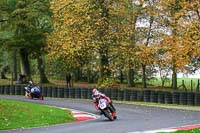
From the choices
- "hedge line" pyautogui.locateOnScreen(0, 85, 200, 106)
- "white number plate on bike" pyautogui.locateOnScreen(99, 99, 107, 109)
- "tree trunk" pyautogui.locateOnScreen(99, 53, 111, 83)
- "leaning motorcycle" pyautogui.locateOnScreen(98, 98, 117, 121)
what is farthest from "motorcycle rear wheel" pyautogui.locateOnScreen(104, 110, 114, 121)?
"tree trunk" pyautogui.locateOnScreen(99, 53, 111, 83)

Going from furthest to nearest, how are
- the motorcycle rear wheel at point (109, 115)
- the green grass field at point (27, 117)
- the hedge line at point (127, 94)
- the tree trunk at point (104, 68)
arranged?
the tree trunk at point (104, 68), the hedge line at point (127, 94), the motorcycle rear wheel at point (109, 115), the green grass field at point (27, 117)

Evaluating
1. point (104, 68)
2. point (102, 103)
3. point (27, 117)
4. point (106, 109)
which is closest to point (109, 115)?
point (106, 109)

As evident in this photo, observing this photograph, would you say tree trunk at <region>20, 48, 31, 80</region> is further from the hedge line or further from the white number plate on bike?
the white number plate on bike

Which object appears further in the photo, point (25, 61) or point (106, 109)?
point (25, 61)

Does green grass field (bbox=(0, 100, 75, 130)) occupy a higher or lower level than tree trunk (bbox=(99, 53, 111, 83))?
lower

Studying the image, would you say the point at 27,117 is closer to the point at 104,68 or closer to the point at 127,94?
the point at 127,94

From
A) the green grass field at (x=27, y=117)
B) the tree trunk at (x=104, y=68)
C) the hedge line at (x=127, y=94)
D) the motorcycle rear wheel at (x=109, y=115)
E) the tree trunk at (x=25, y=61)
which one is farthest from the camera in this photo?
the tree trunk at (x=25, y=61)

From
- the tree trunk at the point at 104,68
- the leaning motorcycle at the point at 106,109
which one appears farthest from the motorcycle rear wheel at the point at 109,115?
the tree trunk at the point at 104,68

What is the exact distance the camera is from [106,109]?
19.6m

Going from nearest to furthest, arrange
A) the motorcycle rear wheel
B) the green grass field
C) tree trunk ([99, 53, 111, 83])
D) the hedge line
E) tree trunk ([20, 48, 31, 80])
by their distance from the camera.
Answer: the green grass field → the motorcycle rear wheel → the hedge line → tree trunk ([99, 53, 111, 83]) → tree trunk ([20, 48, 31, 80])

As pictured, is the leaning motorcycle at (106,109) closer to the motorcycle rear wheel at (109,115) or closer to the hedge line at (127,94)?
the motorcycle rear wheel at (109,115)

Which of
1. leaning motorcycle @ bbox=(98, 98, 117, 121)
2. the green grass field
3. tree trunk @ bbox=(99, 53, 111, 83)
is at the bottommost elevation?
the green grass field

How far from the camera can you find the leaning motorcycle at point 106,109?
19.5 m

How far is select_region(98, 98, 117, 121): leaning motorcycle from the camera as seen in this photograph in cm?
1947
